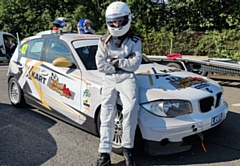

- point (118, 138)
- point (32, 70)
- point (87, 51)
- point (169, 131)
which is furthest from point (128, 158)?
point (32, 70)

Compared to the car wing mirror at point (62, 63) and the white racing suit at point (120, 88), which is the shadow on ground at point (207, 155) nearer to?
the white racing suit at point (120, 88)

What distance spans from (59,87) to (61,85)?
63 millimetres

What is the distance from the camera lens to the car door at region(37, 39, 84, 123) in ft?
14.6

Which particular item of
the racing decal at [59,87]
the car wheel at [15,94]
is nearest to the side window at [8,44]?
the car wheel at [15,94]

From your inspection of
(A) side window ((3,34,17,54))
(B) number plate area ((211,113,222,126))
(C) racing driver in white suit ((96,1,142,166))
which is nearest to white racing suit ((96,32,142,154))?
(C) racing driver in white suit ((96,1,142,166))

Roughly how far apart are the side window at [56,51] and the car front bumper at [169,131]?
1.75 metres

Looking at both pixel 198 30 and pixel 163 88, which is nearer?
pixel 163 88

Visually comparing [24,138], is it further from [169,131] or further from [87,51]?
[169,131]

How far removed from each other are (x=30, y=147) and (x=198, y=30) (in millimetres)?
12820

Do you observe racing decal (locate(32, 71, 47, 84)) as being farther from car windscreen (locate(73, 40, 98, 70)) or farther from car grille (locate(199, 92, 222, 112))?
car grille (locate(199, 92, 222, 112))

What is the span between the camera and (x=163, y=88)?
3.87 metres

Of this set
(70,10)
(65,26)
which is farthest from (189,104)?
(70,10)

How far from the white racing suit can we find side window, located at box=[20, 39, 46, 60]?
208 centimetres

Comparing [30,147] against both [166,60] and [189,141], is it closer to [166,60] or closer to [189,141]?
[189,141]
